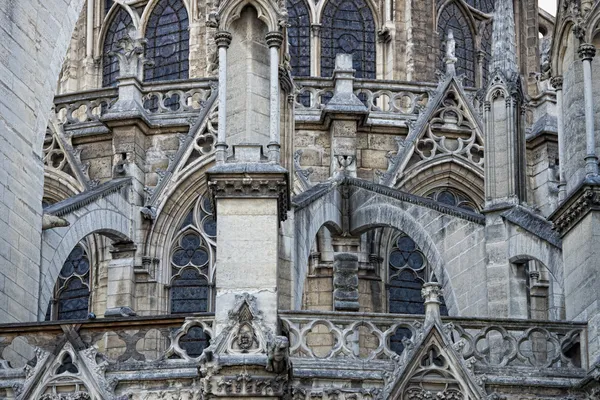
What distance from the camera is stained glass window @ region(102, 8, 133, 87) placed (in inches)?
1444

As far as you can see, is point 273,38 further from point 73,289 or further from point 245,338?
point 73,289

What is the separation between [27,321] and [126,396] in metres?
3.18

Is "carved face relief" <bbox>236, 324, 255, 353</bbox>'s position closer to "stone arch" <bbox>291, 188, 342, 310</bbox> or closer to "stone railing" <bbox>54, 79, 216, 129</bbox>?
"stone arch" <bbox>291, 188, 342, 310</bbox>

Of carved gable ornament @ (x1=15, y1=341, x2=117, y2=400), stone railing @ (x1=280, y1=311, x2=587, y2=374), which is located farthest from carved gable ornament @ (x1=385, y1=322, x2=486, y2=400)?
carved gable ornament @ (x1=15, y1=341, x2=117, y2=400)

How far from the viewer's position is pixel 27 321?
74.3 feet

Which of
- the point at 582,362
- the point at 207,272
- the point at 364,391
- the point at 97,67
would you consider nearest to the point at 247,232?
the point at 364,391

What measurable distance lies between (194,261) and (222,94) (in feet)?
28.9

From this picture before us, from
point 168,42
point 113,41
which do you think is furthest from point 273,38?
point 113,41

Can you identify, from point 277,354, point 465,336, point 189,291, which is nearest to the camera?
point 277,354

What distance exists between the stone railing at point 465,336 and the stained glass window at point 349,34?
15.3 metres

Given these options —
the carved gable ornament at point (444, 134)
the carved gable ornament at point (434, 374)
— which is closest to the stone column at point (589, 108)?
the carved gable ornament at point (434, 374)

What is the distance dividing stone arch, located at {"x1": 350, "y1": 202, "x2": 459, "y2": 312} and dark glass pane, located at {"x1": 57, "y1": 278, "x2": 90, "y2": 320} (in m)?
5.79

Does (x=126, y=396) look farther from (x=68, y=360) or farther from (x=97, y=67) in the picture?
(x=97, y=67)

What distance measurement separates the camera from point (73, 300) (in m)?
29.8
